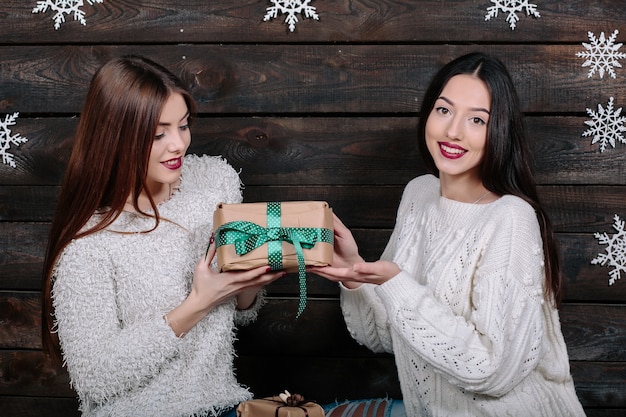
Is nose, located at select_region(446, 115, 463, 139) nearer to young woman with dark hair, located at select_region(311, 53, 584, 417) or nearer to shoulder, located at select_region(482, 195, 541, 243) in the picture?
young woman with dark hair, located at select_region(311, 53, 584, 417)

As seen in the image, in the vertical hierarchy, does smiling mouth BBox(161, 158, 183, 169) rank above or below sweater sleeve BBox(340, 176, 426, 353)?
above

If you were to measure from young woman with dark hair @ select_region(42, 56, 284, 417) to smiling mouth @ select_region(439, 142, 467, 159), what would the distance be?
525mm

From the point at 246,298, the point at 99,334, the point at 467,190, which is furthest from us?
the point at 246,298

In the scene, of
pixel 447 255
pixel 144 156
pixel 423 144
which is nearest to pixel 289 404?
pixel 447 255

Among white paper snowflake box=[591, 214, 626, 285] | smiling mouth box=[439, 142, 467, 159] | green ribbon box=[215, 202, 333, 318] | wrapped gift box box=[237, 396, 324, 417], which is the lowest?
wrapped gift box box=[237, 396, 324, 417]

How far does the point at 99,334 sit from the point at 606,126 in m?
1.68

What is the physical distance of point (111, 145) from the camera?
69.4 inches

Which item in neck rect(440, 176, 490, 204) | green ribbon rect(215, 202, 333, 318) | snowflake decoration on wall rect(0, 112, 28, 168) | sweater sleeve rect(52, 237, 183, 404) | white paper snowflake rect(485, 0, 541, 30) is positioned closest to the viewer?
green ribbon rect(215, 202, 333, 318)

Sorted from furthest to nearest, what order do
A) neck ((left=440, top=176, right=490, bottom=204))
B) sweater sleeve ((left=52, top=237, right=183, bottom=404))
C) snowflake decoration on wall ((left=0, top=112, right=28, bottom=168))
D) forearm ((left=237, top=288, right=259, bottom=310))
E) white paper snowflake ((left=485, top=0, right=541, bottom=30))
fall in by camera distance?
snowflake decoration on wall ((left=0, top=112, right=28, bottom=168)) < white paper snowflake ((left=485, top=0, right=541, bottom=30)) < forearm ((left=237, top=288, right=259, bottom=310)) < neck ((left=440, top=176, right=490, bottom=204)) < sweater sleeve ((left=52, top=237, right=183, bottom=404))

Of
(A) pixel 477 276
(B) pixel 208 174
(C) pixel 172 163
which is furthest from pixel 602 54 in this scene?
(C) pixel 172 163

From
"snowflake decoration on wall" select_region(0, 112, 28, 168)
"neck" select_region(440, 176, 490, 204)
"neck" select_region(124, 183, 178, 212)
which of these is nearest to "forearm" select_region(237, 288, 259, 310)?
"neck" select_region(124, 183, 178, 212)

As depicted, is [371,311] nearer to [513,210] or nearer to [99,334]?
[513,210]

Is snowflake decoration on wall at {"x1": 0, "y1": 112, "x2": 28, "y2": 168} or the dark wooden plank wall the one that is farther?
snowflake decoration on wall at {"x1": 0, "y1": 112, "x2": 28, "y2": 168}

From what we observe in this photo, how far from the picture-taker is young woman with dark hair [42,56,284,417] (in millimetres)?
1740
